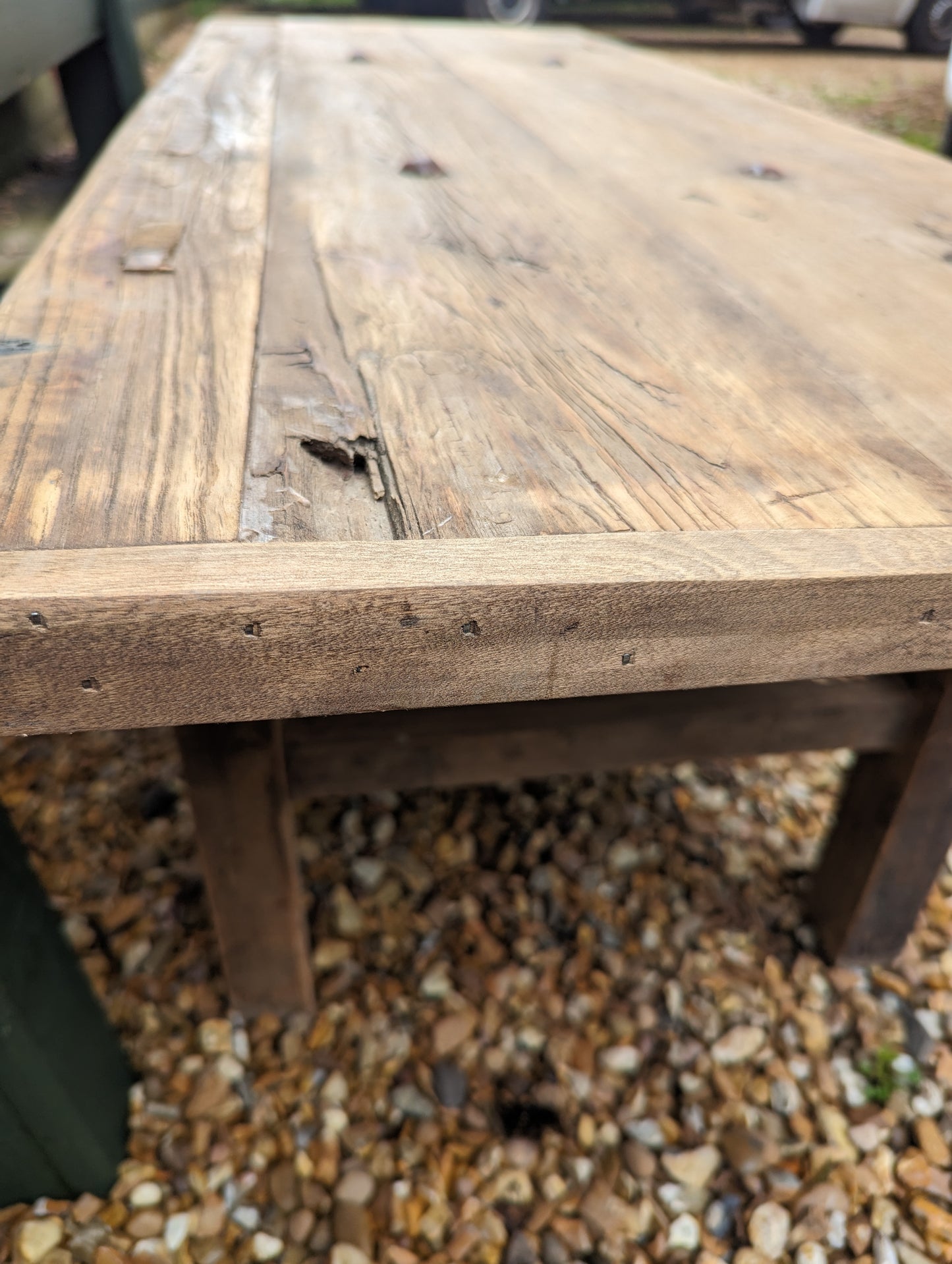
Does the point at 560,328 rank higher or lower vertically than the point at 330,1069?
higher

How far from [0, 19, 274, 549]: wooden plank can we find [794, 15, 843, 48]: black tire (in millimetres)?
8536

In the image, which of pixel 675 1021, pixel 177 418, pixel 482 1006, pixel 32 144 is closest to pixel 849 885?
pixel 675 1021

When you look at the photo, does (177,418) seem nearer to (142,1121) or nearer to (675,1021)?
(142,1121)

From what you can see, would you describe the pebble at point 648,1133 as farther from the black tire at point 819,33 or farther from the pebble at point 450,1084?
the black tire at point 819,33

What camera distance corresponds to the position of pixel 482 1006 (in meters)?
1.34

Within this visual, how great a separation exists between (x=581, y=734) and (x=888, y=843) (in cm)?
50

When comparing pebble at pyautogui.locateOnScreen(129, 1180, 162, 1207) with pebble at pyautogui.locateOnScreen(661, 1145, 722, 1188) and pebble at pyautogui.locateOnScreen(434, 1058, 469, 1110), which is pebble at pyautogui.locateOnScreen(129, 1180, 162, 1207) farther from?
pebble at pyautogui.locateOnScreen(661, 1145, 722, 1188)

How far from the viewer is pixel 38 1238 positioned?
103 cm

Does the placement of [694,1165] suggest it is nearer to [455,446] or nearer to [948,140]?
[455,446]

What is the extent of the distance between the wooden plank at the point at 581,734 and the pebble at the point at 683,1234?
573 mm

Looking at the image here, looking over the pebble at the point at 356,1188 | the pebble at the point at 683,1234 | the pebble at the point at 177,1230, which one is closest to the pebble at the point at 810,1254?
the pebble at the point at 683,1234

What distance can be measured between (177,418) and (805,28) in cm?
949

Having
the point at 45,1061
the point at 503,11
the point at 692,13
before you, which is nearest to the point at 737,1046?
the point at 45,1061

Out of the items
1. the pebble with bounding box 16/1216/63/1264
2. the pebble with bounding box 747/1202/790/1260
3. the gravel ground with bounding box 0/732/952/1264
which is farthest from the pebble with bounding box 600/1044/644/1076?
the pebble with bounding box 16/1216/63/1264
